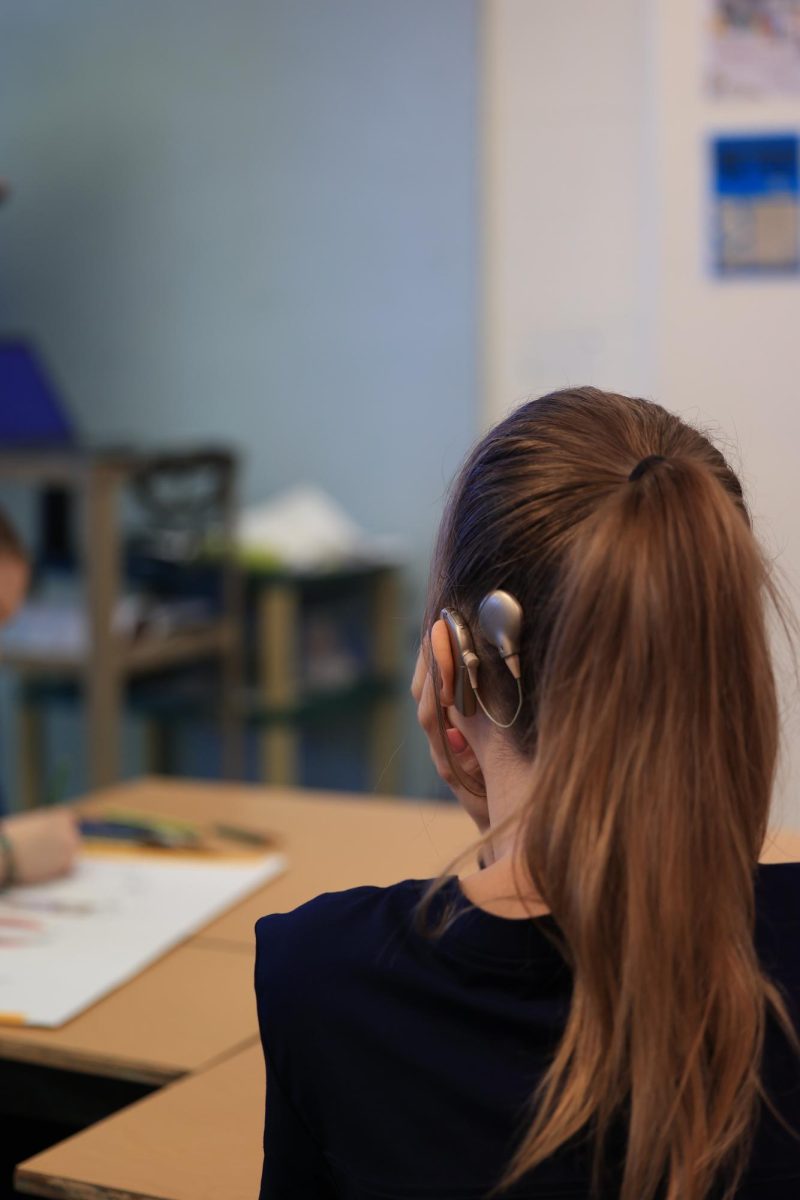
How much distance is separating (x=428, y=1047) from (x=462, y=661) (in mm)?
191

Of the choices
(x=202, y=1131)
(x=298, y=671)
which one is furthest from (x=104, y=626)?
(x=202, y=1131)

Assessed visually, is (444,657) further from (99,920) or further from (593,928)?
(99,920)

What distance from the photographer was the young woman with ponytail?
63 cm

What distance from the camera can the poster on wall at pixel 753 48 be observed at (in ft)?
8.66

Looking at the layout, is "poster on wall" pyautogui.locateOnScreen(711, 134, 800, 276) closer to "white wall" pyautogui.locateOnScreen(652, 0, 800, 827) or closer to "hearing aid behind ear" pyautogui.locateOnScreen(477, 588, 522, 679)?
"white wall" pyautogui.locateOnScreen(652, 0, 800, 827)

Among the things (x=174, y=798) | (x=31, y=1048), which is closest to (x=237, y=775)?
(x=174, y=798)

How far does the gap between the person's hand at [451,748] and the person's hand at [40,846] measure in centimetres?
73

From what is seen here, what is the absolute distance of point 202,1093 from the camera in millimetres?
988

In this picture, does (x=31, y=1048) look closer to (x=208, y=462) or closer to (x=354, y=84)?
(x=208, y=462)

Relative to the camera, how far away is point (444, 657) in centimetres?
75

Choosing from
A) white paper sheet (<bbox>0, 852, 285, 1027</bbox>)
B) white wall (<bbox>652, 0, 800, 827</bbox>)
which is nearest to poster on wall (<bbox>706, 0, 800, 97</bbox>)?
white wall (<bbox>652, 0, 800, 827</bbox>)

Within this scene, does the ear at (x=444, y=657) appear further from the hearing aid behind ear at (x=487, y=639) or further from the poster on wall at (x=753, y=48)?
the poster on wall at (x=753, y=48)

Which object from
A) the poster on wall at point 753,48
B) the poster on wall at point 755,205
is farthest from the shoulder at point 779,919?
the poster on wall at point 753,48

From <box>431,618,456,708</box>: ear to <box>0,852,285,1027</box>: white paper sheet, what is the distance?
53cm
